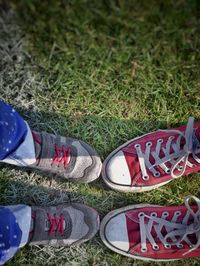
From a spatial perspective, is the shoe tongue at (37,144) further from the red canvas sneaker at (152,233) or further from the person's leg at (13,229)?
the red canvas sneaker at (152,233)

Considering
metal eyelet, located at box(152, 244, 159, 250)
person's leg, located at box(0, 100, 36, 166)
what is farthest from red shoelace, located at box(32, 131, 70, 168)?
metal eyelet, located at box(152, 244, 159, 250)

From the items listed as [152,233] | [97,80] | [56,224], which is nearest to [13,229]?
[56,224]

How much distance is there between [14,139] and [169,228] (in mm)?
808

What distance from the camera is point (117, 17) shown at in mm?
1688

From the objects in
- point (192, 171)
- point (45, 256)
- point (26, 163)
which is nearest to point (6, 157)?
point (26, 163)

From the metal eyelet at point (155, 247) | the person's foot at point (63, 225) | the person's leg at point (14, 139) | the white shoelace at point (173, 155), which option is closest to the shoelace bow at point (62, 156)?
the person's leg at point (14, 139)

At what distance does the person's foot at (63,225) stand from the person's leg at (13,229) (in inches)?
2.3

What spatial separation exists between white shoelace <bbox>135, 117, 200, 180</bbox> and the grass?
12 cm

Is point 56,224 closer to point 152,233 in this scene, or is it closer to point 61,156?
point 61,156

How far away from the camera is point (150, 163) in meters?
1.88

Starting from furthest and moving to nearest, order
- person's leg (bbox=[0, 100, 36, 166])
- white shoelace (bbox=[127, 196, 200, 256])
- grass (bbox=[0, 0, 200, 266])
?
1. white shoelace (bbox=[127, 196, 200, 256])
2. grass (bbox=[0, 0, 200, 266])
3. person's leg (bbox=[0, 100, 36, 166])

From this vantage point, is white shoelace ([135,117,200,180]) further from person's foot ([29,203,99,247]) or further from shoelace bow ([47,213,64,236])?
shoelace bow ([47,213,64,236])

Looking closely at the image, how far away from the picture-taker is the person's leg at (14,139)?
1.49 m

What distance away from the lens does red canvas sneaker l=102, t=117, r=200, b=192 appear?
6.09 ft
